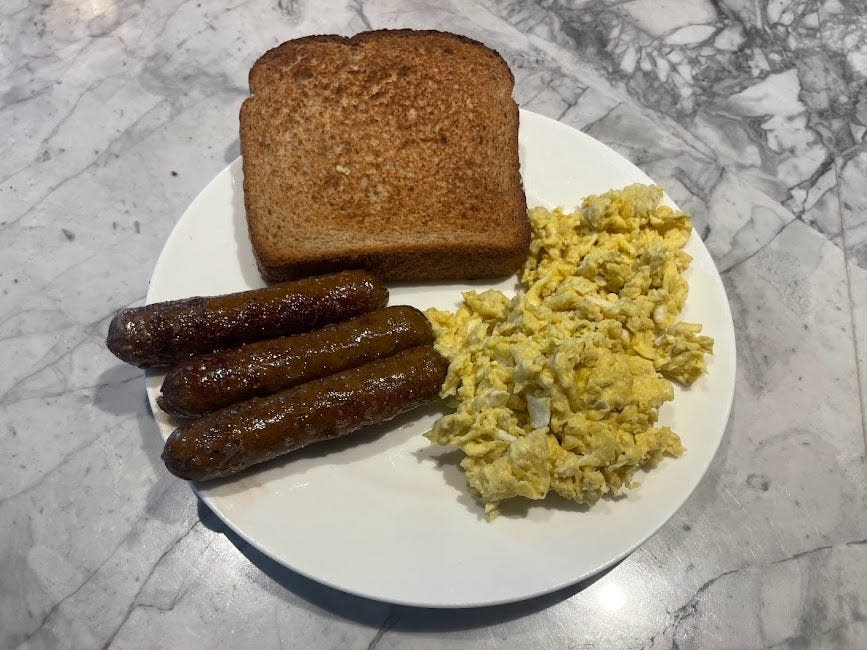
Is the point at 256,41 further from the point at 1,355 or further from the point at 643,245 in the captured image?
the point at 643,245

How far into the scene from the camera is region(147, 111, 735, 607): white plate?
1.98 metres

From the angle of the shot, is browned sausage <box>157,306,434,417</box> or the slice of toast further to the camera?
the slice of toast

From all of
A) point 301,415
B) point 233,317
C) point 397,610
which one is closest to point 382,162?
point 233,317

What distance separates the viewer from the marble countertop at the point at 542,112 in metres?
2.32


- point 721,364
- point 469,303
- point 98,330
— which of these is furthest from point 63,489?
point 721,364

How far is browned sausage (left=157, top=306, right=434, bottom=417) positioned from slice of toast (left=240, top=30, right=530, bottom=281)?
0.36 m

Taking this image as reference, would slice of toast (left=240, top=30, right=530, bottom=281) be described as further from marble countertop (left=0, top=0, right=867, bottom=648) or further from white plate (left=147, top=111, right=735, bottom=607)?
marble countertop (left=0, top=0, right=867, bottom=648)

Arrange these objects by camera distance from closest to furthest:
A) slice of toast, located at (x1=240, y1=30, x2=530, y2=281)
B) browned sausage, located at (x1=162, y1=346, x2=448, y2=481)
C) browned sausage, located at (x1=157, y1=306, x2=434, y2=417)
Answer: browned sausage, located at (x1=162, y1=346, x2=448, y2=481) < browned sausage, located at (x1=157, y1=306, x2=434, y2=417) < slice of toast, located at (x1=240, y1=30, x2=530, y2=281)

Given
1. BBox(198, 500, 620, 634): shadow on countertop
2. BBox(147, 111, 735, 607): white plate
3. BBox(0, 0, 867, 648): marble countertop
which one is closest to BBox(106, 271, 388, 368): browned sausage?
Result: BBox(147, 111, 735, 607): white plate

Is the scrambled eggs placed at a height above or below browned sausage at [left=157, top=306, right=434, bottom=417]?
below

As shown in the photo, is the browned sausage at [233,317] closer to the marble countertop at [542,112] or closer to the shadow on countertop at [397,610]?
the marble countertop at [542,112]

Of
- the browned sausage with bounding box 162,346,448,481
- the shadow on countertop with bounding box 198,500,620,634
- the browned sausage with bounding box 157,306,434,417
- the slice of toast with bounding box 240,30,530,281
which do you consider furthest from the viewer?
the slice of toast with bounding box 240,30,530,281

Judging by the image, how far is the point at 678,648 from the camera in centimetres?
231

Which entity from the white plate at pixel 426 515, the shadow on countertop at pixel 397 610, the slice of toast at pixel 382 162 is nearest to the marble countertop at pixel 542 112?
the shadow on countertop at pixel 397 610
